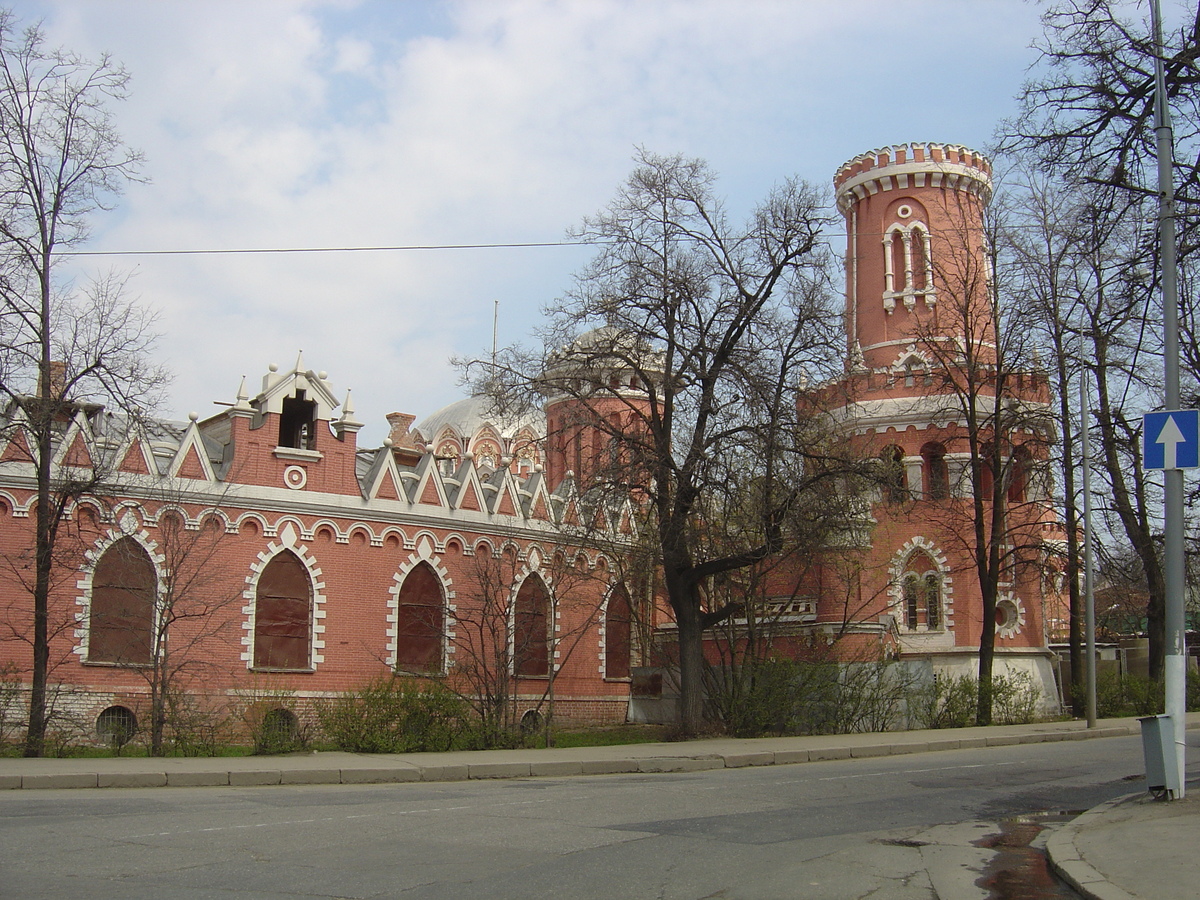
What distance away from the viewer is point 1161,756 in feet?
36.9

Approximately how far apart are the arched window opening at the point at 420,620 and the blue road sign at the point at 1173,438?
72.9ft

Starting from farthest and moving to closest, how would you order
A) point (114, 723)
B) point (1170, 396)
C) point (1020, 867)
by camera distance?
point (114, 723) → point (1170, 396) → point (1020, 867)

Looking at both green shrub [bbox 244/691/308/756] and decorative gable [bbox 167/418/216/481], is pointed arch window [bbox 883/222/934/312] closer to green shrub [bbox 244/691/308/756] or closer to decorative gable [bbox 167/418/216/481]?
decorative gable [bbox 167/418/216/481]

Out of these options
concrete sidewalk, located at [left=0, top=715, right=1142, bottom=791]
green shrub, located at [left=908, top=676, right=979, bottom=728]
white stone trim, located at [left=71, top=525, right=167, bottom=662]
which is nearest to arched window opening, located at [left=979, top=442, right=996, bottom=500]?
green shrub, located at [left=908, top=676, right=979, bottom=728]

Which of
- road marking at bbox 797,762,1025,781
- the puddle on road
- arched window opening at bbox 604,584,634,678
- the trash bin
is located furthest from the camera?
arched window opening at bbox 604,584,634,678

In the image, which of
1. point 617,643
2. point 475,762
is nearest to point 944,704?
point 617,643

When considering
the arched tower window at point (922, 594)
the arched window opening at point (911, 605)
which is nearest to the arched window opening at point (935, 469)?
the arched tower window at point (922, 594)

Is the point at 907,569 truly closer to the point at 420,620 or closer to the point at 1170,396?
the point at 420,620

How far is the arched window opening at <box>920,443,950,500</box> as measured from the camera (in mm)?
36281

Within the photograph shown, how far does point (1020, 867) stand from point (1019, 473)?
26517 millimetres

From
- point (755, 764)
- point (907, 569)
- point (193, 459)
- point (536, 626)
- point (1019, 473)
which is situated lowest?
point (755, 764)

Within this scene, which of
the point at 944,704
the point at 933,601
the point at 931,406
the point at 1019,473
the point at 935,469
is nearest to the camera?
the point at 944,704

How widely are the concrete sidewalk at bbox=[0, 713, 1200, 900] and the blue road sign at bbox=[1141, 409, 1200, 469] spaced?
3300 millimetres

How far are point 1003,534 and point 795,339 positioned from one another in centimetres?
959
